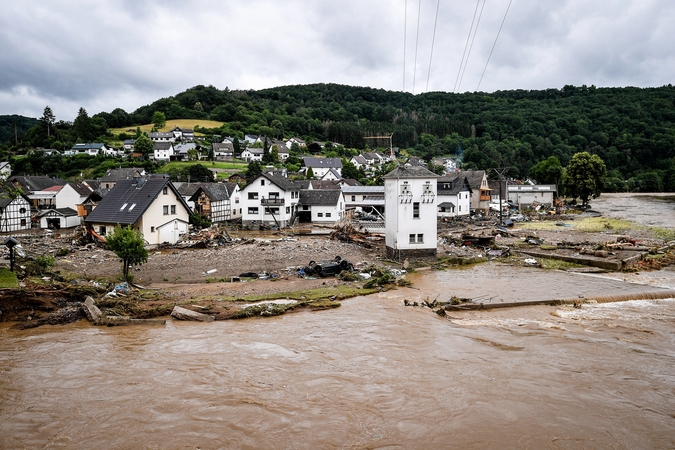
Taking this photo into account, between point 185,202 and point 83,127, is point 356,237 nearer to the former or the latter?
point 185,202

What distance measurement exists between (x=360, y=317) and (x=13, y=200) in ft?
143

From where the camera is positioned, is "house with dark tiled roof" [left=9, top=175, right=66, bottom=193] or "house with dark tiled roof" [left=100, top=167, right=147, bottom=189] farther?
"house with dark tiled roof" [left=100, top=167, right=147, bottom=189]

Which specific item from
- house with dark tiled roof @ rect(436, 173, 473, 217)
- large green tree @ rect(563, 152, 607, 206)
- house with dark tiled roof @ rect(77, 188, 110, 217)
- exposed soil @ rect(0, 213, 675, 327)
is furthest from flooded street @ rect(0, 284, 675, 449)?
large green tree @ rect(563, 152, 607, 206)

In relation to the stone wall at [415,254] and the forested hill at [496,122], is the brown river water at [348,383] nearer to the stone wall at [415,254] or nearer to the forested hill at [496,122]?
the stone wall at [415,254]

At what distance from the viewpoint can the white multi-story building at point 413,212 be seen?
88.0ft

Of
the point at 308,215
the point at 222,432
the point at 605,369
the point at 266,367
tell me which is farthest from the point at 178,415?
the point at 308,215

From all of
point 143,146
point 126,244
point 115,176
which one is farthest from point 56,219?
point 143,146

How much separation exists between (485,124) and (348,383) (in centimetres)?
14120

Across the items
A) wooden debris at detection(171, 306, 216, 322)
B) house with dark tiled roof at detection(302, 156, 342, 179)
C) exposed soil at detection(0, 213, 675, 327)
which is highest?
house with dark tiled roof at detection(302, 156, 342, 179)

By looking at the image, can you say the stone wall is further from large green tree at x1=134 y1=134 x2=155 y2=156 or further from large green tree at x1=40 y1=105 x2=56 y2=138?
large green tree at x1=40 y1=105 x2=56 y2=138

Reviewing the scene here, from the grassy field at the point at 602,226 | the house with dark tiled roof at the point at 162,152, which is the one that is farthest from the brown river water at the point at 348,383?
the house with dark tiled roof at the point at 162,152

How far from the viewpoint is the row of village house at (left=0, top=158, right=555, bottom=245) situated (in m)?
33.3

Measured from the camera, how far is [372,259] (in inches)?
1124

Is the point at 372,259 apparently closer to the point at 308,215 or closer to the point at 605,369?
the point at 605,369
